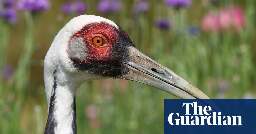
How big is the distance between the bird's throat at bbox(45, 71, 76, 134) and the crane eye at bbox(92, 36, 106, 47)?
0.73 ft

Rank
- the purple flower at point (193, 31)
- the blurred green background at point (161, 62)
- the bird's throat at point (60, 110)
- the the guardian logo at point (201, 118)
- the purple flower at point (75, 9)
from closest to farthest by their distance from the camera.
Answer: the bird's throat at point (60, 110)
the the guardian logo at point (201, 118)
the blurred green background at point (161, 62)
the purple flower at point (75, 9)
the purple flower at point (193, 31)

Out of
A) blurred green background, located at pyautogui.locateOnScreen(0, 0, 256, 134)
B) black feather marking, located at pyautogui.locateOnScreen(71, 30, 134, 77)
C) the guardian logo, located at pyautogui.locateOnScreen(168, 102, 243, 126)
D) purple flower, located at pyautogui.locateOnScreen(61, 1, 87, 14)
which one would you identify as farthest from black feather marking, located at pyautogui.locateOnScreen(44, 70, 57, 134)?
purple flower, located at pyautogui.locateOnScreen(61, 1, 87, 14)

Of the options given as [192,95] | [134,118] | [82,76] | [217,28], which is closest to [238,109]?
[192,95]

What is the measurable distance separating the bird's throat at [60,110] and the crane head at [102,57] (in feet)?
0.22

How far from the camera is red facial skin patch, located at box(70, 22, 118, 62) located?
3.87m

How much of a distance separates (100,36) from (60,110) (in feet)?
1.17

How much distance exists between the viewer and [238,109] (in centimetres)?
462

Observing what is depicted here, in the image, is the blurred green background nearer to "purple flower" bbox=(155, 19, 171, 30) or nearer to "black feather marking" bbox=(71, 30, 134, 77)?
"purple flower" bbox=(155, 19, 171, 30)

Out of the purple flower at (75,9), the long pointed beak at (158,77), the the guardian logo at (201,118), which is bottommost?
the the guardian logo at (201,118)

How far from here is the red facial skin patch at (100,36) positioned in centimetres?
387

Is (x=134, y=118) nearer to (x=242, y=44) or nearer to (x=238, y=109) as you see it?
(x=242, y=44)

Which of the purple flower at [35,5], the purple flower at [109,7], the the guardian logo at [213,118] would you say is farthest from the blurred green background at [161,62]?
the the guardian logo at [213,118]

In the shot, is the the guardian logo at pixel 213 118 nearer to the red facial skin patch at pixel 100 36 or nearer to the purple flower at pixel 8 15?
the red facial skin patch at pixel 100 36

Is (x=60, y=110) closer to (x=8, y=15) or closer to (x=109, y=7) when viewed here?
(x=8, y=15)
